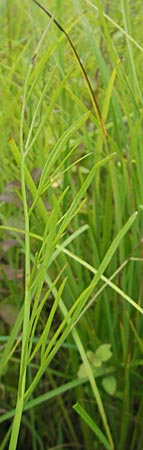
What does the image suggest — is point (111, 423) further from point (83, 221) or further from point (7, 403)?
point (83, 221)

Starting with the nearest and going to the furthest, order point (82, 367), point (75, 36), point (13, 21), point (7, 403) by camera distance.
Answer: point (82, 367) → point (7, 403) → point (75, 36) → point (13, 21)

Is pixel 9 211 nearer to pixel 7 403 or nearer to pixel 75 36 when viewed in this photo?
pixel 7 403

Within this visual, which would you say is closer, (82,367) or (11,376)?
(82,367)

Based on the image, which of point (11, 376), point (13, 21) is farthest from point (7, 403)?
point (13, 21)

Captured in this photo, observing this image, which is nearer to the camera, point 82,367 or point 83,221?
point 82,367

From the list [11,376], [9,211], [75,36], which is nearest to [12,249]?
[9,211]

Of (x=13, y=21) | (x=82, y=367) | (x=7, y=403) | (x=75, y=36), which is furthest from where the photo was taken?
(x=13, y=21)

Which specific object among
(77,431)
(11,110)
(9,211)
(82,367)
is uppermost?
(11,110)

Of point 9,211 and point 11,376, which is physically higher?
point 9,211

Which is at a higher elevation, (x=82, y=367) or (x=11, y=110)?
(x=11, y=110)
